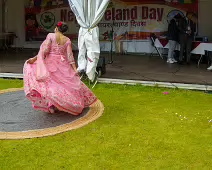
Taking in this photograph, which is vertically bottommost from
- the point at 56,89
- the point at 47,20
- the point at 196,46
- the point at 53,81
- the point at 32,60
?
the point at 56,89

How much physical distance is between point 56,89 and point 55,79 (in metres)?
0.21

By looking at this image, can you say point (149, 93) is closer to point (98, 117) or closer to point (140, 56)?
point (98, 117)

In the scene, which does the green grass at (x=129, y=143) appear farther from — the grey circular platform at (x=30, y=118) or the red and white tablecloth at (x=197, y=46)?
the red and white tablecloth at (x=197, y=46)

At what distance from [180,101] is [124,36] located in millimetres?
6807

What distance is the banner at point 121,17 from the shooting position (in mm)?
12852

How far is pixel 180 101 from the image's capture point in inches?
279

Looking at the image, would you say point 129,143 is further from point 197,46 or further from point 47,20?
point 47,20

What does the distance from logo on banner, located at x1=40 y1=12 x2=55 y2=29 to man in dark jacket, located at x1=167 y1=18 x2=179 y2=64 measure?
496 cm

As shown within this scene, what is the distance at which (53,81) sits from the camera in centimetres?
577

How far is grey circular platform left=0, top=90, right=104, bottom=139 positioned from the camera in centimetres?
552

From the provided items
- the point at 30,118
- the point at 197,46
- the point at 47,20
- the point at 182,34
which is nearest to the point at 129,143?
the point at 30,118

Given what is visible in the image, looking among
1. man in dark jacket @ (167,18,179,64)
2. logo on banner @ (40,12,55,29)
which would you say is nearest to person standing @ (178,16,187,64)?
man in dark jacket @ (167,18,179,64)

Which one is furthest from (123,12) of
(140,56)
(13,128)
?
(13,128)

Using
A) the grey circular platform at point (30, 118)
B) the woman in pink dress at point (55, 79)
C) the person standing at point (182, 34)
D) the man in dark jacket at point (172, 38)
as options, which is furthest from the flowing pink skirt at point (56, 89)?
the man in dark jacket at point (172, 38)
